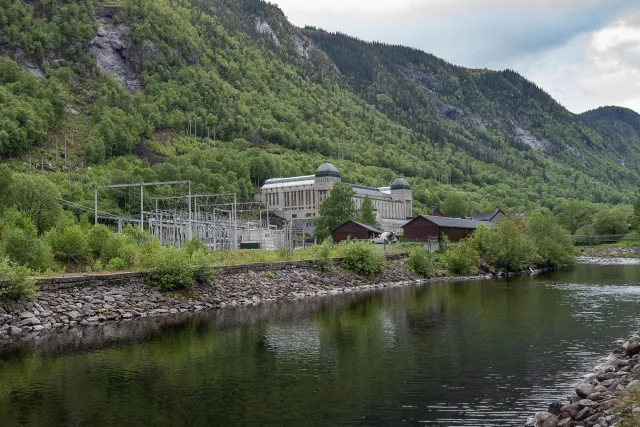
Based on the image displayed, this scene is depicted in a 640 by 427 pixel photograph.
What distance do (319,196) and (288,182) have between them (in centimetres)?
1264

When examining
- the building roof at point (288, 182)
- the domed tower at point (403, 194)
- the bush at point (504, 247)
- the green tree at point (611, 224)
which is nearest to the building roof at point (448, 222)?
the bush at point (504, 247)

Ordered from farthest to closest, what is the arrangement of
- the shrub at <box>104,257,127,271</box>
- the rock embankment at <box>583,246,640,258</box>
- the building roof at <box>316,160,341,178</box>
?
the building roof at <box>316,160,341,178</box> → the rock embankment at <box>583,246,640,258</box> → the shrub at <box>104,257,127,271</box>

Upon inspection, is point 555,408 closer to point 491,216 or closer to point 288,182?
point 491,216

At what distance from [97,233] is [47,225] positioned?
1506 centimetres

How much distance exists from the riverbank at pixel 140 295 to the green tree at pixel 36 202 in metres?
24.2

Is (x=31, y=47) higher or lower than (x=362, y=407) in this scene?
higher

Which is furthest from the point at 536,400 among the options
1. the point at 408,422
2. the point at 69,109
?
the point at 69,109

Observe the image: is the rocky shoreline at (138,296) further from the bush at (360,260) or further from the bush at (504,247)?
the bush at (504,247)

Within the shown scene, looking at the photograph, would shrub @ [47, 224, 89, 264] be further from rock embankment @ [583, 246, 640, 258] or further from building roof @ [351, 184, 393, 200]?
building roof @ [351, 184, 393, 200]

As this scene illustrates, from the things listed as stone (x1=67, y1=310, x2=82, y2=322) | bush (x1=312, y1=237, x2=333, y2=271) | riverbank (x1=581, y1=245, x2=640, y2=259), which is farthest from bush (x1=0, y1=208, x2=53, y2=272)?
riverbank (x1=581, y1=245, x2=640, y2=259)

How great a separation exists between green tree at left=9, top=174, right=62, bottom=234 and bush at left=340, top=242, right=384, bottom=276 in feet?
104

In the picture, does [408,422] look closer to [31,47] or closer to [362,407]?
[362,407]

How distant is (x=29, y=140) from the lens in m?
147

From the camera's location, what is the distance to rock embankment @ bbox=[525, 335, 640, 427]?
17.2 meters
